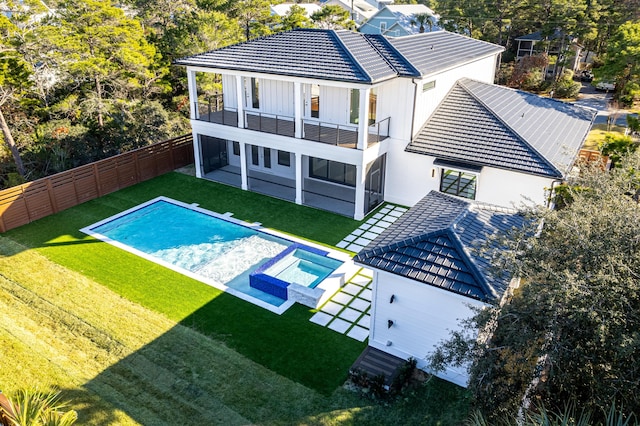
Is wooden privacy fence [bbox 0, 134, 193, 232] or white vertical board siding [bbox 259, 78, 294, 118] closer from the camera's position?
wooden privacy fence [bbox 0, 134, 193, 232]

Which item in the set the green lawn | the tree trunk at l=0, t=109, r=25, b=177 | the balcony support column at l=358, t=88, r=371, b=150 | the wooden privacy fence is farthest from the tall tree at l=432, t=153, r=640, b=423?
the tree trunk at l=0, t=109, r=25, b=177

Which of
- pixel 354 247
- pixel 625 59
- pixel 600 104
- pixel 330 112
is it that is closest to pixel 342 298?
pixel 354 247

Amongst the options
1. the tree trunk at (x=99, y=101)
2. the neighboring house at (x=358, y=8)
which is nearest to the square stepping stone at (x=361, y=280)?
the tree trunk at (x=99, y=101)

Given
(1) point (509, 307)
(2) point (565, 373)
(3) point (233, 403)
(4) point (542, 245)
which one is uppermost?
(4) point (542, 245)

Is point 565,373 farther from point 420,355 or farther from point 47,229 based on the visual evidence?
point 47,229

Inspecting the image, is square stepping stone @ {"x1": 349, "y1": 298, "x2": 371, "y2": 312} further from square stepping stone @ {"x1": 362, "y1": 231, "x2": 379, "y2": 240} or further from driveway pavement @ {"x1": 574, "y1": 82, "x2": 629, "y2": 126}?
driveway pavement @ {"x1": 574, "y1": 82, "x2": 629, "y2": 126}

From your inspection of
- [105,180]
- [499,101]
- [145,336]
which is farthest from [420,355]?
[105,180]
